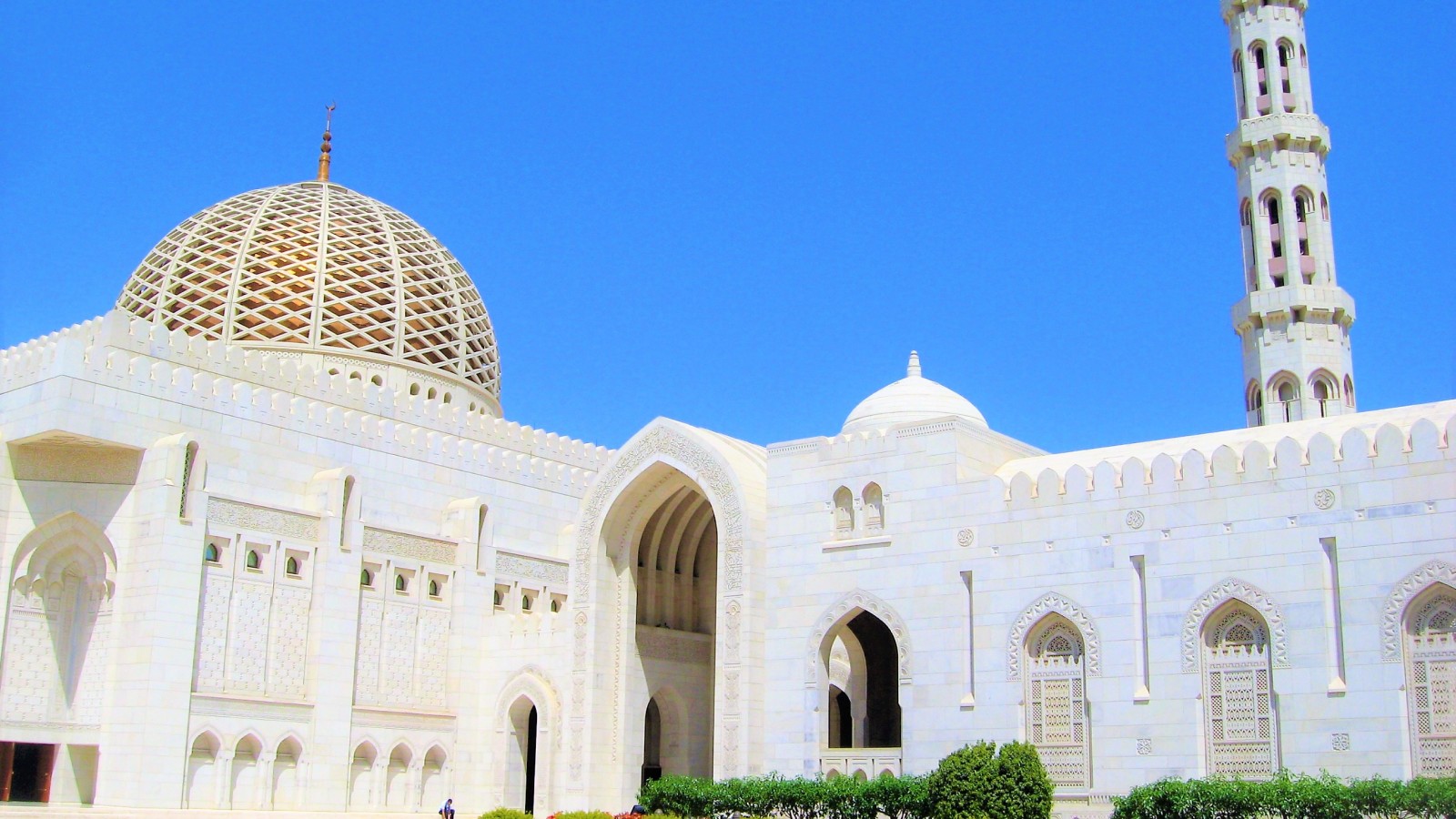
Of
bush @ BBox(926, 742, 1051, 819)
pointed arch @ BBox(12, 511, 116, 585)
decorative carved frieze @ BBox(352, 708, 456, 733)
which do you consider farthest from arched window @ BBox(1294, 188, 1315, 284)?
pointed arch @ BBox(12, 511, 116, 585)

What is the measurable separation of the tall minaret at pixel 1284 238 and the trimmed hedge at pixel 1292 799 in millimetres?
8973

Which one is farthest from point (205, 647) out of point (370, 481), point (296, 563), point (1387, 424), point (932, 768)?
point (1387, 424)

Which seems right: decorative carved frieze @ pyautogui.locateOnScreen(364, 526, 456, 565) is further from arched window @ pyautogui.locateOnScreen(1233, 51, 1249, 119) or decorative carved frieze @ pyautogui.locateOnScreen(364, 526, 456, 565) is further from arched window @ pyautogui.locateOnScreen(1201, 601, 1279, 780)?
arched window @ pyautogui.locateOnScreen(1233, 51, 1249, 119)

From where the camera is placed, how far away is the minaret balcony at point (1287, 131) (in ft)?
72.9

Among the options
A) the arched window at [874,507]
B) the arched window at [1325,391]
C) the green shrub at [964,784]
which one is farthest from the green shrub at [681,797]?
the arched window at [1325,391]

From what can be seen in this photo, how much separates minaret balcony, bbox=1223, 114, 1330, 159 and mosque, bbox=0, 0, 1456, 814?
6 centimetres

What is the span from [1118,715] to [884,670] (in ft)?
21.6

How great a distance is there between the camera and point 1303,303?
21.6m

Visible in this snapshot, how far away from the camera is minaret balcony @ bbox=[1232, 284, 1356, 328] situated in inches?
851

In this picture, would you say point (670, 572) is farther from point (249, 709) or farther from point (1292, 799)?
point (1292, 799)

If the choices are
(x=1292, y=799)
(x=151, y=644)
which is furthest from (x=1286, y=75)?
(x=151, y=644)

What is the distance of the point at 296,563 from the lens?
19.7 metres

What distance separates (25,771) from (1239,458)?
50.8 ft

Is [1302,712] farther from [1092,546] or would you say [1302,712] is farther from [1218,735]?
[1092,546]
